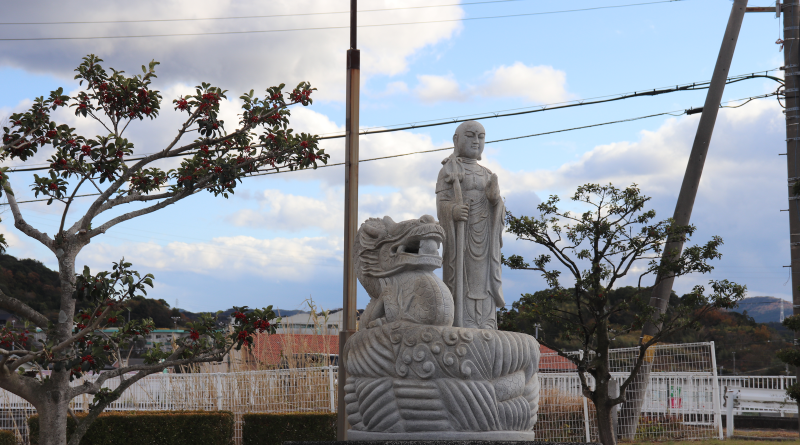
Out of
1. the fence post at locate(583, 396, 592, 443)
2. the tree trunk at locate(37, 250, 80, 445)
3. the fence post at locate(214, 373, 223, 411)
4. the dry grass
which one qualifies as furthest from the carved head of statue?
the fence post at locate(214, 373, 223, 411)

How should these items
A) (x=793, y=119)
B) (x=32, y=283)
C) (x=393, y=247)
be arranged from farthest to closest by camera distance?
(x=32, y=283)
(x=793, y=119)
(x=393, y=247)

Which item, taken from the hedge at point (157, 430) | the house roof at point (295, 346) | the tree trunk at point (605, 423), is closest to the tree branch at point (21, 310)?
the hedge at point (157, 430)

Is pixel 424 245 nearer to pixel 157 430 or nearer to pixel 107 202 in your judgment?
pixel 107 202

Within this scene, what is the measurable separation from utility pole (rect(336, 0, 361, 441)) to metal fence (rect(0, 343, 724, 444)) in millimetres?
4082

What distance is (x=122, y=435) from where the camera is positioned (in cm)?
819

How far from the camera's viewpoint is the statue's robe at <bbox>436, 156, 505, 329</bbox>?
217 inches

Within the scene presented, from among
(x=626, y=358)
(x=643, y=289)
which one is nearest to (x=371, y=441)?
(x=643, y=289)

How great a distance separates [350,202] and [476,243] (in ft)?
3.54

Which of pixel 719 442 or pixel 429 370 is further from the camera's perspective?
pixel 719 442

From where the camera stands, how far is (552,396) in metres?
9.82

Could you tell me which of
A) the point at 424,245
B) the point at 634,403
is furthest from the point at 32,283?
the point at 424,245

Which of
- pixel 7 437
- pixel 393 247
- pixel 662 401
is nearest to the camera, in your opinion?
pixel 393 247

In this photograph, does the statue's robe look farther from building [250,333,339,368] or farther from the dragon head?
building [250,333,339,368]

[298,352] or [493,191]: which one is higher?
[493,191]
